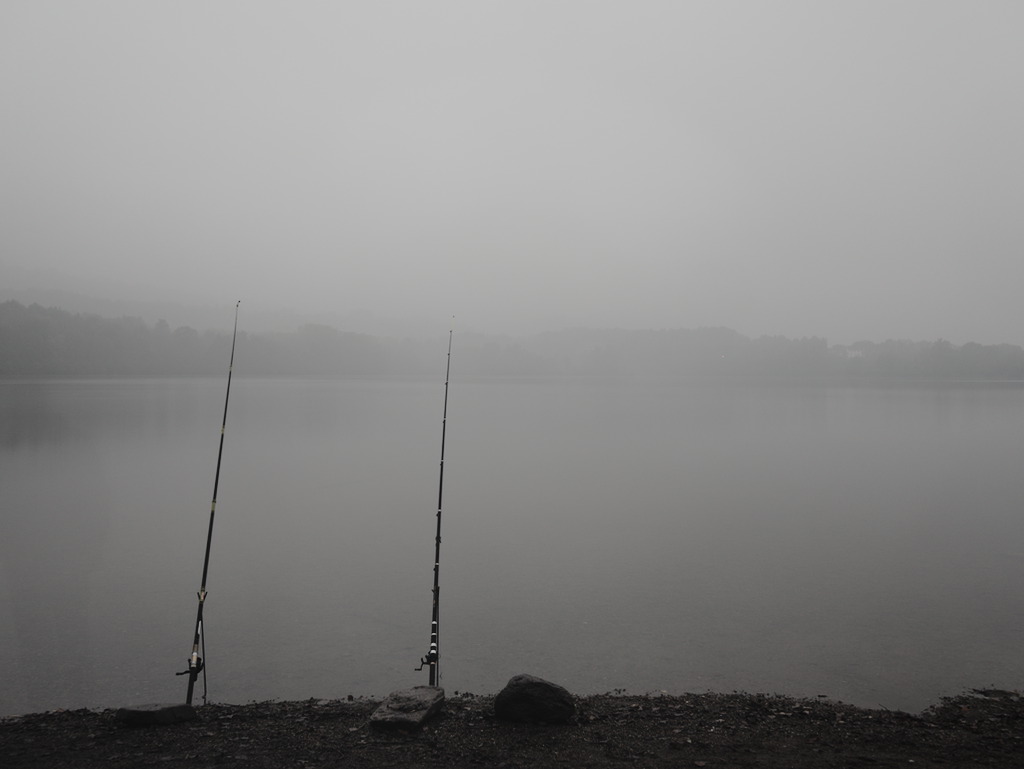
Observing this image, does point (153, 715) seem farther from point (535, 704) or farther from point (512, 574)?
point (512, 574)

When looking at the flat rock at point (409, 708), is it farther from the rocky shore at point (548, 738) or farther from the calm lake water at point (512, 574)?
the calm lake water at point (512, 574)

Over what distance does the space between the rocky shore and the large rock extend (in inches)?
2.7

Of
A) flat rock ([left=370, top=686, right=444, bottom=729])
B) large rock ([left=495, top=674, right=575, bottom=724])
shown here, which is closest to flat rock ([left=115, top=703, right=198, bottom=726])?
flat rock ([left=370, top=686, right=444, bottom=729])

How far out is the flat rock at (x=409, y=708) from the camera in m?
5.32

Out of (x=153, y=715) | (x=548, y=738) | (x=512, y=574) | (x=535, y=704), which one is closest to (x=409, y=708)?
(x=535, y=704)

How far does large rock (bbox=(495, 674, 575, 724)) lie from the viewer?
543 centimetres

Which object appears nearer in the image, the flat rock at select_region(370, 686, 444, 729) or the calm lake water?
the flat rock at select_region(370, 686, 444, 729)

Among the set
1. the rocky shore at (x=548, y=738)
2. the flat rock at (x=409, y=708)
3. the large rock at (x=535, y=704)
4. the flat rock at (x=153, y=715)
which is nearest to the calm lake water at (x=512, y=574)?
the rocky shore at (x=548, y=738)

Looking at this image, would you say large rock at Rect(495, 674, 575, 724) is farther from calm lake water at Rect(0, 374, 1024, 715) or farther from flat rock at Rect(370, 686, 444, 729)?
calm lake water at Rect(0, 374, 1024, 715)

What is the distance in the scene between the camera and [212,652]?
7449mm

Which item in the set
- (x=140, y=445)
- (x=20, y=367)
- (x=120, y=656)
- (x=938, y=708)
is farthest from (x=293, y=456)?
(x=20, y=367)

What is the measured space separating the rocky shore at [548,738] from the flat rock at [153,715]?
7 cm

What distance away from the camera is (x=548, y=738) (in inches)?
205

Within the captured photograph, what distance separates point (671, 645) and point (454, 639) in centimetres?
239
